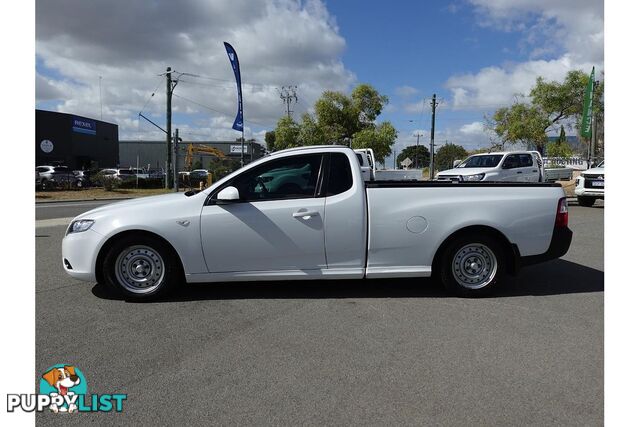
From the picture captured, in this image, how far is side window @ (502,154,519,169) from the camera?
17.7 meters

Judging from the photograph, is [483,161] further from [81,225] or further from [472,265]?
[81,225]

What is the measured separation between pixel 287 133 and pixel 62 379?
1539 inches

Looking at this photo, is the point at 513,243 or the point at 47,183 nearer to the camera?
the point at 513,243

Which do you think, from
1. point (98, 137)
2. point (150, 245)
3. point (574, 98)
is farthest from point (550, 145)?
point (98, 137)

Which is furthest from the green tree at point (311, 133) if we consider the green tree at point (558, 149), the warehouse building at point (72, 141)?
the warehouse building at point (72, 141)

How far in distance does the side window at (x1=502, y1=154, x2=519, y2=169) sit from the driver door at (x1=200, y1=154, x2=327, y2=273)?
14.5m

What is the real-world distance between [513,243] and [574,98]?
30587 mm

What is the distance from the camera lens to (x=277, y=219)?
16.5 feet

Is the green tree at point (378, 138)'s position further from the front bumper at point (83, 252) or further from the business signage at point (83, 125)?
the front bumper at point (83, 252)

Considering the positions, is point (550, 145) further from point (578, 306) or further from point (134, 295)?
point (134, 295)

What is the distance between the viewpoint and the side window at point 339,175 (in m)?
5.18

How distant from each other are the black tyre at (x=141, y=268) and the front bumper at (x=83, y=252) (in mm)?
133
